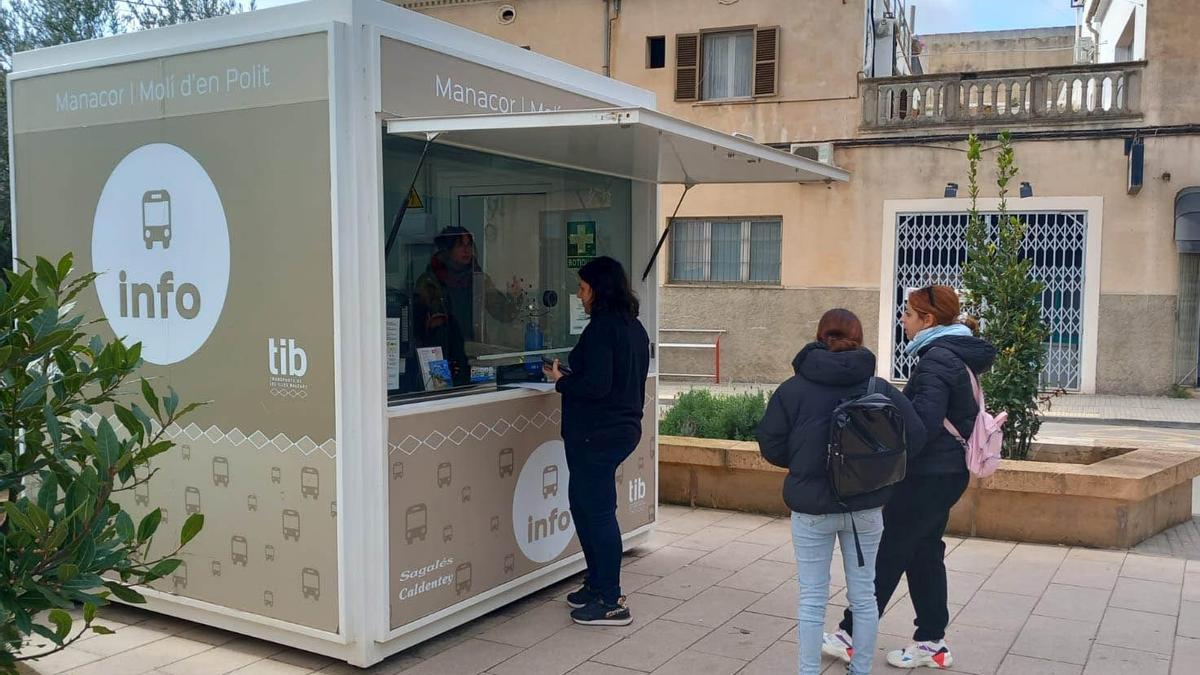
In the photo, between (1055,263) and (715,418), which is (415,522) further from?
(1055,263)

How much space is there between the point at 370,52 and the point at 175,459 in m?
2.02

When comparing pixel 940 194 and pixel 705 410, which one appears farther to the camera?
pixel 940 194

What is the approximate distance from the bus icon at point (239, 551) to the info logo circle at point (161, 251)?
2.75ft

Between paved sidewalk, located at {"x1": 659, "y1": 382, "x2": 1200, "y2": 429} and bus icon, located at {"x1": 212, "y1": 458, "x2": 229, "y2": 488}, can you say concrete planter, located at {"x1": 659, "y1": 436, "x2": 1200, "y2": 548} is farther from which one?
paved sidewalk, located at {"x1": 659, "y1": 382, "x2": 1200, "y2": 429}

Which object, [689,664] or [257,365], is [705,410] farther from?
[257,365]

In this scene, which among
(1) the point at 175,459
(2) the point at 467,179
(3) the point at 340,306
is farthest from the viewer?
(2) the point at 467,179

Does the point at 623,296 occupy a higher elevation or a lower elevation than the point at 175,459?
higher

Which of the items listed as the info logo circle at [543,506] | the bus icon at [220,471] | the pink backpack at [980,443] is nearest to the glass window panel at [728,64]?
the info logo circle at [543,506]

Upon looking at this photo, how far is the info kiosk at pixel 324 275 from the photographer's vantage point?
394cm

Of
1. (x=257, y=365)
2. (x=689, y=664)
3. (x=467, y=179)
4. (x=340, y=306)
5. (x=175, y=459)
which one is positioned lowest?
(x=689, y=664)

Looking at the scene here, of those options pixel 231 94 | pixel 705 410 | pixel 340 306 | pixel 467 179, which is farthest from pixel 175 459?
pixel 705 410

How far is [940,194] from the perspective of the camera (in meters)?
14.8

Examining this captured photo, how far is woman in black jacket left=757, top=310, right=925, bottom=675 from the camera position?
3.57m

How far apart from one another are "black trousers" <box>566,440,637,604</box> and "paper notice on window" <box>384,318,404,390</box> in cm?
88
